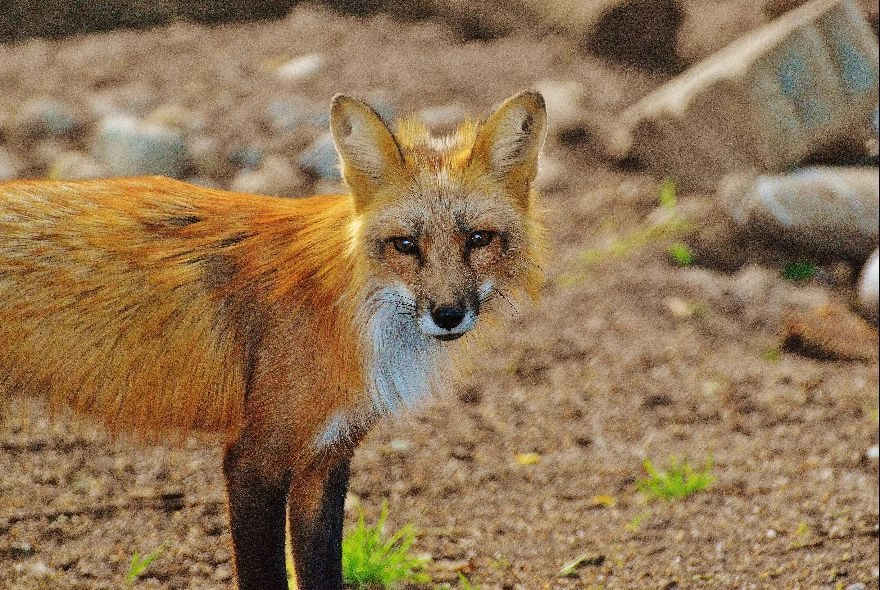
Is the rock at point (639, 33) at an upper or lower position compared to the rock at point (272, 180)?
upper

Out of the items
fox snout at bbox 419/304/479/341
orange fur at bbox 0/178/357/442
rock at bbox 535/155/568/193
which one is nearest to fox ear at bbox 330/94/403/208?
orange fur at bbox 0/178/357/442

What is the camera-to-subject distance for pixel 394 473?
16.7 feet

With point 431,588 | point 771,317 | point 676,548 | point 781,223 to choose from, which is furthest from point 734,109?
point 431,588

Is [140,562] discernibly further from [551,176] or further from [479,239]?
[551,176]

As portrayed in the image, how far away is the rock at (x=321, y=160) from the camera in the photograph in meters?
7.20

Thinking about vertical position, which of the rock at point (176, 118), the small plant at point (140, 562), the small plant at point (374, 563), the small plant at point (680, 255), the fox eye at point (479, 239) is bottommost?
the small plant at point (374, 563)

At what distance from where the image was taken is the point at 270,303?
3406 millimetres

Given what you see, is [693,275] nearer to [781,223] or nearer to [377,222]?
[781,223]

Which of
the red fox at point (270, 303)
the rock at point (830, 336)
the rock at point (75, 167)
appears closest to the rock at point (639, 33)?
the rock at point (830, 336)

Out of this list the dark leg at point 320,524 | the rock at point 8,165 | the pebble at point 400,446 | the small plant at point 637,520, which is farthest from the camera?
the rock at point 8,165

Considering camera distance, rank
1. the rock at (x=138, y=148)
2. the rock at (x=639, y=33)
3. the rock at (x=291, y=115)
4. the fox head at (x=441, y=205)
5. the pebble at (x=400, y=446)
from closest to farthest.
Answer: the fox head at (x=441, y=205)
the pebble at (x=400, y=446)
the rock at (x=138, y=148)
the rock at (x=291, y=115)
the rock at (x=639, y=33)

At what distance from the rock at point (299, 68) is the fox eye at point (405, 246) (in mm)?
5376

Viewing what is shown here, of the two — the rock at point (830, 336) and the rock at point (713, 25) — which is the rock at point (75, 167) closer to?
the rock at point (830, 336)

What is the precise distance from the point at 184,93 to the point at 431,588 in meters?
5.03
